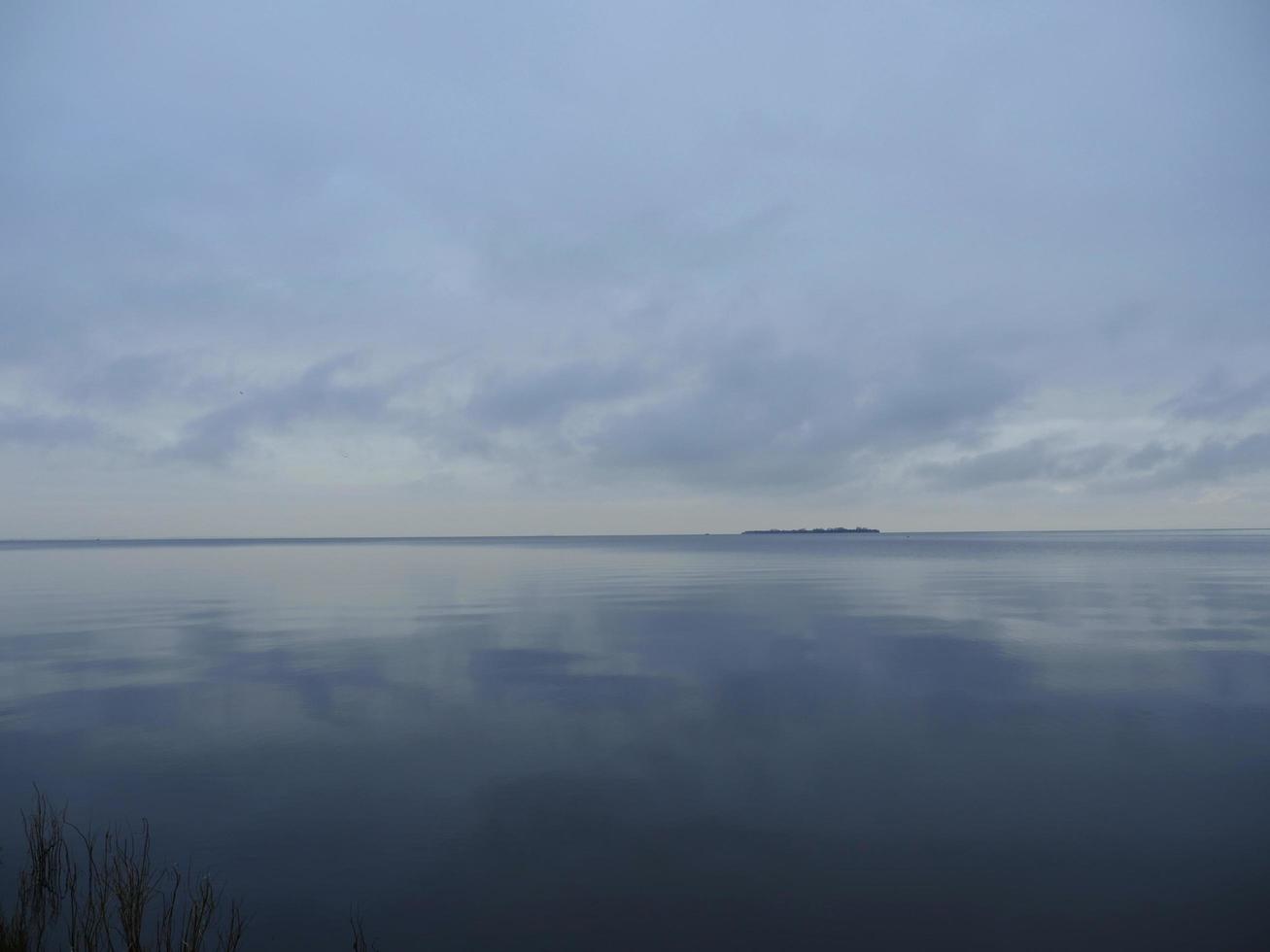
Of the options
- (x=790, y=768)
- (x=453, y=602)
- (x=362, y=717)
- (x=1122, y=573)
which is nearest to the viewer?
(x=790, y=768)

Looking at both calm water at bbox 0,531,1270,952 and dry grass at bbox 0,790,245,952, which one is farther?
calm water at bbox 0,531,1270,952

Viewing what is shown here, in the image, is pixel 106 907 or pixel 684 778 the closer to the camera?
pixel 106 907

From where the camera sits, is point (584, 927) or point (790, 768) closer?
point (584, 927)

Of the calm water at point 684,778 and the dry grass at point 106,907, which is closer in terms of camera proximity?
the dry grass at point 106,907

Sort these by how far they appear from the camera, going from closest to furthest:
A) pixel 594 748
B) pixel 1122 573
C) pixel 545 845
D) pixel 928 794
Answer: pixel 545 845 → pixel 928 794 → pixel 594 748 → pixel 1122 573

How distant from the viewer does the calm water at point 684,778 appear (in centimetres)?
952

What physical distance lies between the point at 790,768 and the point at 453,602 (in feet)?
115

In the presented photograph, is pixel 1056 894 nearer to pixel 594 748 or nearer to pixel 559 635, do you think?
pixel 594 748

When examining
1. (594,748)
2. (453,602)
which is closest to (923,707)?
(594,748)

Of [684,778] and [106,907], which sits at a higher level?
[684,778]

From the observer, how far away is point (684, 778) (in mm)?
Result: 13945

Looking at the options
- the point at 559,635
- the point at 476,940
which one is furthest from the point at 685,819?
the point at 559,635

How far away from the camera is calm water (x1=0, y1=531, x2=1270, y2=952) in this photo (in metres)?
9.52

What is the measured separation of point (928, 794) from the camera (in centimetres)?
1305
